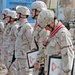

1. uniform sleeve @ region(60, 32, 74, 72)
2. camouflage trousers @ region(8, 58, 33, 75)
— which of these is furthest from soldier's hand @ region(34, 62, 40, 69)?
camouflage trousers @ region(8, 58, 33, 75)

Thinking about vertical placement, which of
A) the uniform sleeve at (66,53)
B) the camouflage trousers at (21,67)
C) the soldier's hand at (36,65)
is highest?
the uniform sleeve at (66,53)

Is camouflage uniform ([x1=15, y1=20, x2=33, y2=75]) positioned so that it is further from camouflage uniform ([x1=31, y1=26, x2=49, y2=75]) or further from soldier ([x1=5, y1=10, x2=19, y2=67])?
camouflage uniform ([x1=31, y1=26, x2=49, y2=75])

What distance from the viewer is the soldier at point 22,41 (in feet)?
22.0

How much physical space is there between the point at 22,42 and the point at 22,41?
0.02 metres

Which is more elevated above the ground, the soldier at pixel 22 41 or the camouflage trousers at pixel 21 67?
the soldier at pixel 22 41

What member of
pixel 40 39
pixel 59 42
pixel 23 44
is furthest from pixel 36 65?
pixel 23 44

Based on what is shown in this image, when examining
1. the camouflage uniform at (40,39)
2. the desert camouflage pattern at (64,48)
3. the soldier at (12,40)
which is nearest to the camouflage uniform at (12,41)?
the soldier at (12,40)

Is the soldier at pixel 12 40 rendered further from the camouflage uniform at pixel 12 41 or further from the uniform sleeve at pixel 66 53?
the uniform sleeve at pixel 66 53

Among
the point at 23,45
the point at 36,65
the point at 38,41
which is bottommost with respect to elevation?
the point at 36,65

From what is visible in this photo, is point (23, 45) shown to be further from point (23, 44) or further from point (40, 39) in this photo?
point (40, 39)

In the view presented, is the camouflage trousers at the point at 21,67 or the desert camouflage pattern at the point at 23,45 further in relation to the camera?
the camouflage trousers at the point at 21,67

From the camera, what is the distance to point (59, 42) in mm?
4648

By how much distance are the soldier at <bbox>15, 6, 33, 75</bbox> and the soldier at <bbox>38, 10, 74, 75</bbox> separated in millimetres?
1815

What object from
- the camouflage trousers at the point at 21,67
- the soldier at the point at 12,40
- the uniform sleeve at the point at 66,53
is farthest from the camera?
the soldier at the point at 12,40
